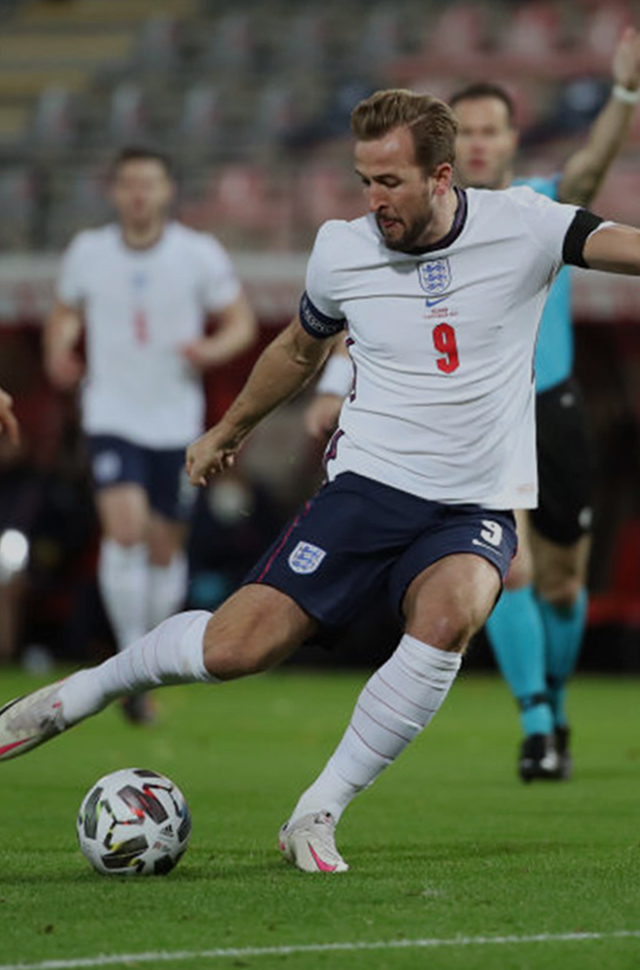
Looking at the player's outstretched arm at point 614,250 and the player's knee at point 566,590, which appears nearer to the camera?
the player's outstretched arm at point 614,250

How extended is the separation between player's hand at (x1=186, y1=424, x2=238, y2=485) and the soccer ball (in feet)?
2.86

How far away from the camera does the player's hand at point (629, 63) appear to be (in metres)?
7.98

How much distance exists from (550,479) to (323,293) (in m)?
2.82

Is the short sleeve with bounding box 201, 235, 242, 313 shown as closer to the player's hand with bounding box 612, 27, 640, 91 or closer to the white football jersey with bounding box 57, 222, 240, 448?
the white football jersey with bounding box 57, 222, 240, 448

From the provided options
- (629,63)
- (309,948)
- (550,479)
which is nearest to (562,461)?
(550,479)

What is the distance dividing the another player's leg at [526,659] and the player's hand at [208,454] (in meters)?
2.13

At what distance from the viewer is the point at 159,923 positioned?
4.60 metres

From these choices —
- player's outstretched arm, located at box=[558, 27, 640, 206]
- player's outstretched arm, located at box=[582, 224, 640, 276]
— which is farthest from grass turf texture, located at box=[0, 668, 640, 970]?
player's outstretched arm, located at box=[558, 27, 640, 206]

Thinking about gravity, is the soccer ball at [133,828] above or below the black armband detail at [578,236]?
below

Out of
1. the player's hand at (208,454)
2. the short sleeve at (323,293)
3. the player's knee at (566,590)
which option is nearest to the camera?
the short sleeve at (323,293)

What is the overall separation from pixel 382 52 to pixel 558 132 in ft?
10.8

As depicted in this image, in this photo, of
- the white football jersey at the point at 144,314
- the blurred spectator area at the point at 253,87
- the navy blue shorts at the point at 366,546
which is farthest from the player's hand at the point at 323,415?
the blurred spectator area at the point at 253,87

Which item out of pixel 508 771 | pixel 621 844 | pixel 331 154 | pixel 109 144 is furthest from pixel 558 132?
pixel 621 844

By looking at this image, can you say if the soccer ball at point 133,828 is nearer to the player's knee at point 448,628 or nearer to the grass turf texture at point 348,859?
the grass turf texture at point 348,859
